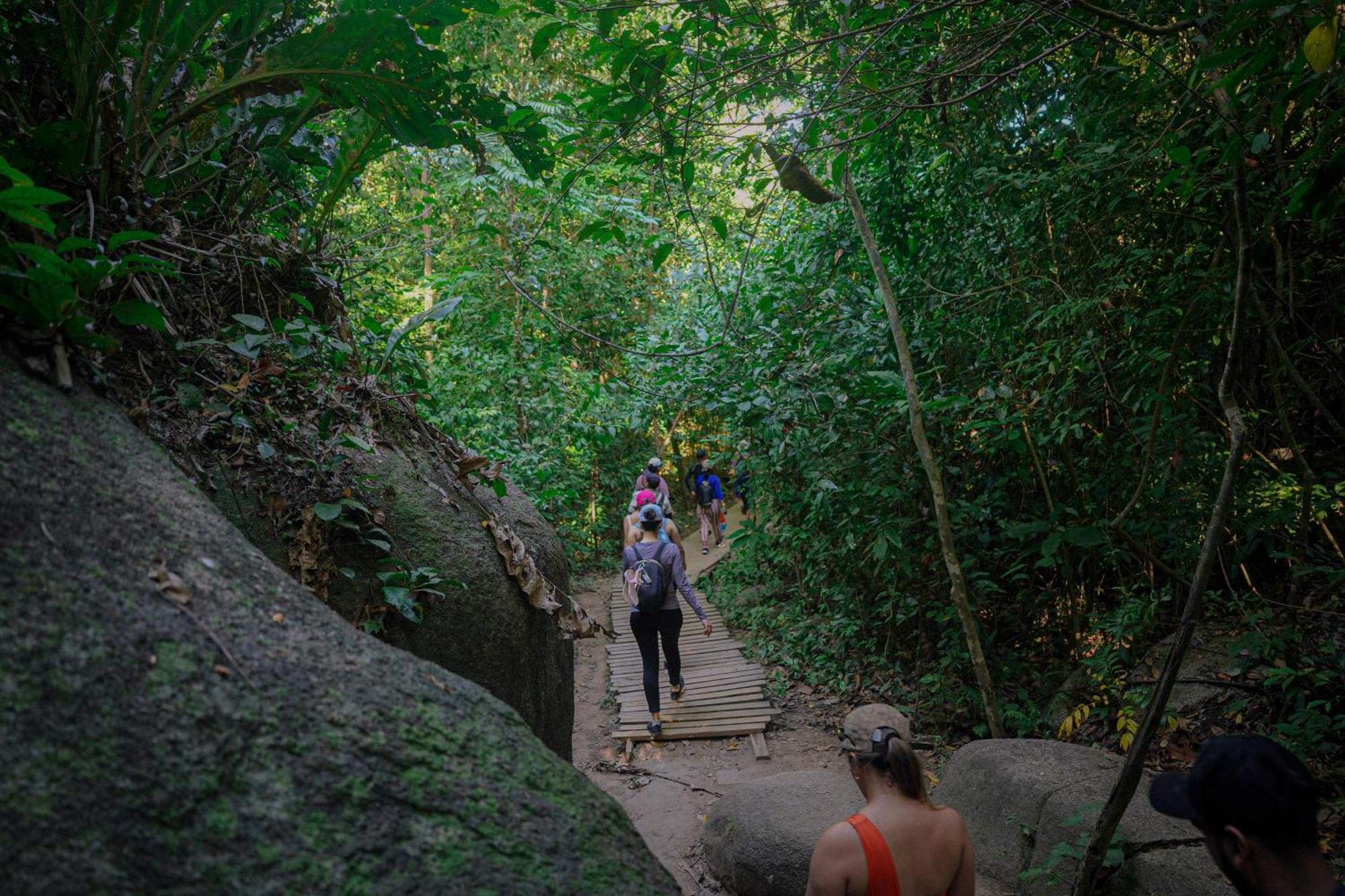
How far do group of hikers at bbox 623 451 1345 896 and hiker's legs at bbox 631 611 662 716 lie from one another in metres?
4.50

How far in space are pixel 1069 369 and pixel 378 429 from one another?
4422 mm

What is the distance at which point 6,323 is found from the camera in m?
1.60

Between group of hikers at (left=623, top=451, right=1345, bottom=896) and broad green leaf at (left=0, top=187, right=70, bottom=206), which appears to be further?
group of hikers at (left=623, top=451, right=1345, bottom=896)

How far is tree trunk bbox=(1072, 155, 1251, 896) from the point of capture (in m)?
2.51

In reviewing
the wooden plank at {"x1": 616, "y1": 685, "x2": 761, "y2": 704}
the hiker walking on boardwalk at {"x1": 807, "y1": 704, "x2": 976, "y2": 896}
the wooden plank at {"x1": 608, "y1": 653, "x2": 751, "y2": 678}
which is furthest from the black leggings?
the hiker walking on boardwalk at {"x1": 807, "y1": 704, "x2": 976, "y2": 896}

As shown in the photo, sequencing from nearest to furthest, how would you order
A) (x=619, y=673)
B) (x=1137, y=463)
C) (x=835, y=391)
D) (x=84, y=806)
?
1. (x=84, y=806)
2. (x=1137, y=463)
3. (x=835, y=391)
4. (x=619, y=673)

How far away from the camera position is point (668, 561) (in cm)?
695

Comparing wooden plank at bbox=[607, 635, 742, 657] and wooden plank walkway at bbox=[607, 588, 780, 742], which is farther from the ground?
wooden plank at bbox=[607, 635, 742, 657]

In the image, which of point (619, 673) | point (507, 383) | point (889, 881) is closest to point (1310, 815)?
point (889, 881)

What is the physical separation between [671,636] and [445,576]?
438 centimetres

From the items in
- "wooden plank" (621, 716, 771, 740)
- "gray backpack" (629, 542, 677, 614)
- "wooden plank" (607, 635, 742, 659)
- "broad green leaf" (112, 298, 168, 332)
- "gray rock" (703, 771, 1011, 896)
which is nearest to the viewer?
"broad green leaf" (112, 298, 168, 332)

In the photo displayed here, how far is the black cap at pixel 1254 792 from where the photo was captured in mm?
1704

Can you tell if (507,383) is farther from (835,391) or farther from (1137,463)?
(1137,463)

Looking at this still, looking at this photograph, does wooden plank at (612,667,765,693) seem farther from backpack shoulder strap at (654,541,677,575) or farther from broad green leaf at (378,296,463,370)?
broad green leaf at (378,296,463,370)
